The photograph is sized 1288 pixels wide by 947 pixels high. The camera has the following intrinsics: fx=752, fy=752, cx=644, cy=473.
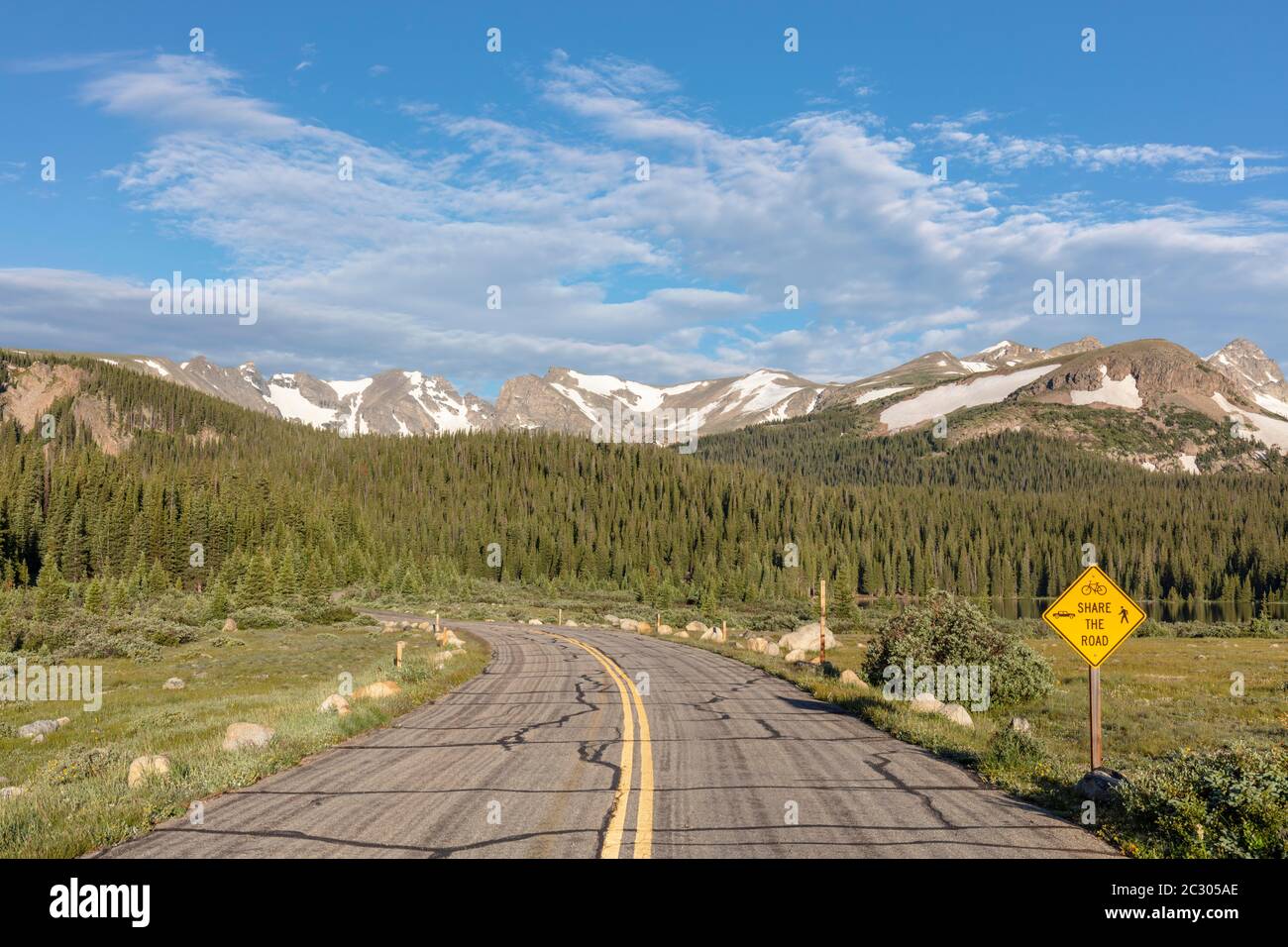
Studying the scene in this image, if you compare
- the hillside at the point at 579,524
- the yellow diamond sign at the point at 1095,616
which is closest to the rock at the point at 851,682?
the yellow diamond sign at the point at 1095,616

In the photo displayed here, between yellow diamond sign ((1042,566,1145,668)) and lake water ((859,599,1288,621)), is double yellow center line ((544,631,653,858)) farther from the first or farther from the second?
lake water ((859,599,1288,621))

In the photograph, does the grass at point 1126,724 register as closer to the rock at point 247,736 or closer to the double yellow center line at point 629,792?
the double yellow center line at point 629,792

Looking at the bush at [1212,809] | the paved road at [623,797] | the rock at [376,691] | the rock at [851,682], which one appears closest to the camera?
the bush at [1212,809]

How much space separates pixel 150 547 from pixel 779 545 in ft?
310

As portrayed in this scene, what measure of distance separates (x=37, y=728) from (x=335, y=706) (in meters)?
12.1

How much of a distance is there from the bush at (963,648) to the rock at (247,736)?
55.0 feet

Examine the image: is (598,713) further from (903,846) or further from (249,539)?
(249,539)

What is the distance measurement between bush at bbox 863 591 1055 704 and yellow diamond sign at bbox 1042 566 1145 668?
39.2ft

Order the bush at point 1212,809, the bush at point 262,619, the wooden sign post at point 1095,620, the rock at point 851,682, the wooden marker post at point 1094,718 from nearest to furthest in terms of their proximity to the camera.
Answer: the bush at point 1212,809, the wooden marker post at point 1094,718, the wooden sign post at point 1095,620, the rock at point 851,682, the bush at point 262,619

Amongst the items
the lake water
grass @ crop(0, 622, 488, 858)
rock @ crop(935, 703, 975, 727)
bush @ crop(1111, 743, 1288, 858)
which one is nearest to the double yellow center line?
bush @ crop(1111, 743, 1288, 858)

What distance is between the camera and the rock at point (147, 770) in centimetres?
965

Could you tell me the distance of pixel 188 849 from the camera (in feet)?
22.5

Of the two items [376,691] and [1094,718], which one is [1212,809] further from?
[376,691]
